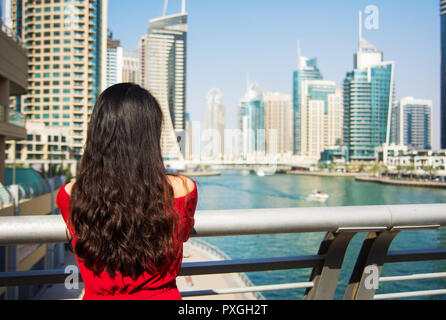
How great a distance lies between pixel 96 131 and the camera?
2.95ft

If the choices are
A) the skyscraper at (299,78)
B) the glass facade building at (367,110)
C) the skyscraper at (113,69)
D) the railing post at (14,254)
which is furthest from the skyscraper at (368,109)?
the skyscraper at (113,69)

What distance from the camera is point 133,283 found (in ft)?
2.77

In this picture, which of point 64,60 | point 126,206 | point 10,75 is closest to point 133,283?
point 126,206

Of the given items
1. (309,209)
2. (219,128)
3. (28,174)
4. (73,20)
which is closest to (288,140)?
(219,128)

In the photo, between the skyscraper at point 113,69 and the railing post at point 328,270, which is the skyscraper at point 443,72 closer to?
the skyscraper at point 113,69

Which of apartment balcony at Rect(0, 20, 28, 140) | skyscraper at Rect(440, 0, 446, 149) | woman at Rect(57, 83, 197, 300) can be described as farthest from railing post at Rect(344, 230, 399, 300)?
skyscraper at Rect(440, 0, 446, 149)

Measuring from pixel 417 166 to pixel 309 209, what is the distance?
222 ft

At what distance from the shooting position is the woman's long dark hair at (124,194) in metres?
0.84

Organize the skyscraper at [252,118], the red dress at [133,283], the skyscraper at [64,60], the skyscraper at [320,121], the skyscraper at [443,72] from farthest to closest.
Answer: the skyscraper at [252,118] → the skyscraper at [320,121] → the skyscraper at [443,72] → the skyscraper at [64,60] → the red dress at [133,283]

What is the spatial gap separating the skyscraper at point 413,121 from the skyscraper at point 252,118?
142 ft

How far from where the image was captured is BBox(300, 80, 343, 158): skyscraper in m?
102

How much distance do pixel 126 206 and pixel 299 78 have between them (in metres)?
132

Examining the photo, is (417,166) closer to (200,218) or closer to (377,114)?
(377,114)
